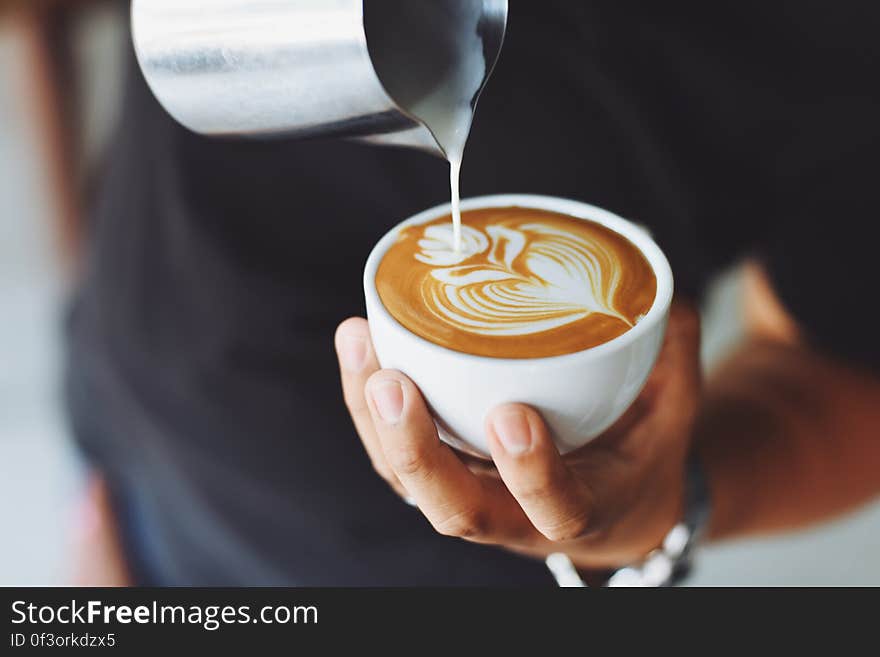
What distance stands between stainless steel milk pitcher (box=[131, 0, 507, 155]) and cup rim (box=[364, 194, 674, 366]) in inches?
3.2

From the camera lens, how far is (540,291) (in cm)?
57

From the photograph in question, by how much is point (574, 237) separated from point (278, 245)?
0.39 m

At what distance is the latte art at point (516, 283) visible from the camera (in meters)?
0.51

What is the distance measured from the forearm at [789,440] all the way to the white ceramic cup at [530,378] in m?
0.36

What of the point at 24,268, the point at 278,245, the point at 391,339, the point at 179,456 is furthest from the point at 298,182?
the point at 24,268

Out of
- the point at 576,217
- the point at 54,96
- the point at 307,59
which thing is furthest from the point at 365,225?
the point at 54,96

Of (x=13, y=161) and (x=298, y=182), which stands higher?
(x=298, y=182)

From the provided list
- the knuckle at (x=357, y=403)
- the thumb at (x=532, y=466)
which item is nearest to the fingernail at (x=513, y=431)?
the thumb at (x=532, y=466)

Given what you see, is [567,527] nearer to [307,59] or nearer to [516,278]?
[516,278]

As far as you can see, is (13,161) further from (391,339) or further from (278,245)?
(391,339)

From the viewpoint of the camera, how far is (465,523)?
0.53 metres

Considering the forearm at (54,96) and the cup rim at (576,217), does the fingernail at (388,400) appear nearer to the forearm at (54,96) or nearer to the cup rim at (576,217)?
the cup rim at (576,217)

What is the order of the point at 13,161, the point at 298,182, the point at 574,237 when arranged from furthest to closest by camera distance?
the point at 13,161 < the point at 298,182 < the point at 574,237

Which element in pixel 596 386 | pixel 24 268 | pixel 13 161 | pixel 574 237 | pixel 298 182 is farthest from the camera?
pixel 13 161
